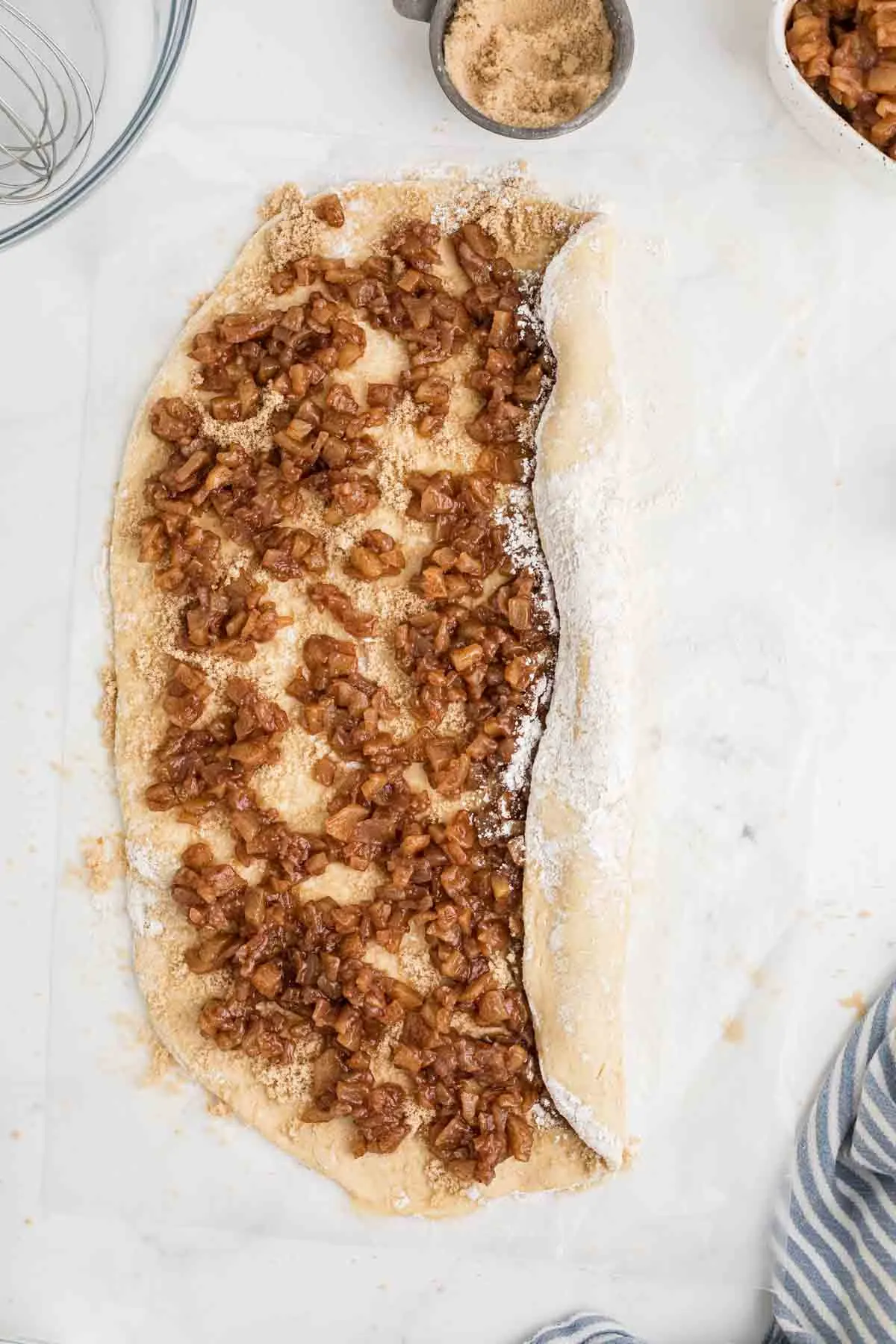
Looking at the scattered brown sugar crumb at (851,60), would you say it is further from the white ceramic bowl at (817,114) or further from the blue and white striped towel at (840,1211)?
the blue and white striped towel at (840,1211)

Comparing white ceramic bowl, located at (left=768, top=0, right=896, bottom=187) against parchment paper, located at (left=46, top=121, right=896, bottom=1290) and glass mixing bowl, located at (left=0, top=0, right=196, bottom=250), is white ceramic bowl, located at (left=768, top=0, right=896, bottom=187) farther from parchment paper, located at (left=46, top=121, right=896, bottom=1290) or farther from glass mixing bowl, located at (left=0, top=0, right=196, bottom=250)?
glass mixing bowl, located at (left=0, top=0, right=196, bottom=250)

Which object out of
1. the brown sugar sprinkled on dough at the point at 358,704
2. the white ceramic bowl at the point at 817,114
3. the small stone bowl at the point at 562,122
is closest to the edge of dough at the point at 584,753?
the brown sugar sprinkled on dough at the point at 358,704

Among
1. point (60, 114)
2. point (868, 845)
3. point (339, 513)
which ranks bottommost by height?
point (868, 845)

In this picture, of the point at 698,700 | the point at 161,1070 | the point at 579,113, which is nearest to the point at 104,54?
the point at 579,113

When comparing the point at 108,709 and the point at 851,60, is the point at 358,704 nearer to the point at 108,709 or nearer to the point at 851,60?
the point at 108,709

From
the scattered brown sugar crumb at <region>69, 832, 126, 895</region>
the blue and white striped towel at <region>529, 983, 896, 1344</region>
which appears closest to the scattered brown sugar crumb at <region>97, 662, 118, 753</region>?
the scattered brown sugar crumb at <region>69, 832, 126, 895</region>

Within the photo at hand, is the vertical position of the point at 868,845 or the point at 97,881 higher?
the point at 868,845

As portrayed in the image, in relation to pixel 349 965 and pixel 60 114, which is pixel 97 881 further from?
pixel 60 114

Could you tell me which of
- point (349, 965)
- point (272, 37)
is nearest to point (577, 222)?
point (272, 37)
